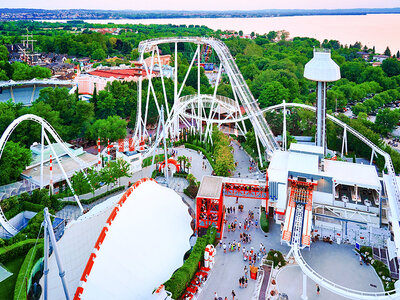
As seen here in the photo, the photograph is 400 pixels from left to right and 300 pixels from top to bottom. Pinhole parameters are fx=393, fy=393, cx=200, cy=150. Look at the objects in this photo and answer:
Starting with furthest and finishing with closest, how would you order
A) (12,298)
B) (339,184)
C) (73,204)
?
(73,204) → (339,184) → (12,298)

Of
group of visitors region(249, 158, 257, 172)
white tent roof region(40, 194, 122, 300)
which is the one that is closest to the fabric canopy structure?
white tent roof region(40, 194, 122, 300)

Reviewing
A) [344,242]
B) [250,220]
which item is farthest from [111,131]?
[344,242]

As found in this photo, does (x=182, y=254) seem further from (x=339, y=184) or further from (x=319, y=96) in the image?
(x=319, y=96)

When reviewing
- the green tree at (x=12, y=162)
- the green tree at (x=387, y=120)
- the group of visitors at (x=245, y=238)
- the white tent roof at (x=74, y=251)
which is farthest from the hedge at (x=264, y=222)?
the green tree at (x=387, y=120)

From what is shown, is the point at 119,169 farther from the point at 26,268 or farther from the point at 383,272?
the point at 383,272

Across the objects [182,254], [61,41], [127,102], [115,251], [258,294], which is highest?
[61,41]

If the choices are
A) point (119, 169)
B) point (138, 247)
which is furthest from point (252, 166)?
point (138, 247)

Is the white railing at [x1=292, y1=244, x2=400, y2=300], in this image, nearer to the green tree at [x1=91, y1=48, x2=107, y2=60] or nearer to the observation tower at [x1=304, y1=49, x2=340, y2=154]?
the observation tower at [x1=304, y1=49, x2=340, y2=154]

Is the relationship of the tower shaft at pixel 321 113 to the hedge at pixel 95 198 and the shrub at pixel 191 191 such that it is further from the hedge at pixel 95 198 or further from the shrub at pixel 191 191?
the hedge at pixel 95 198
